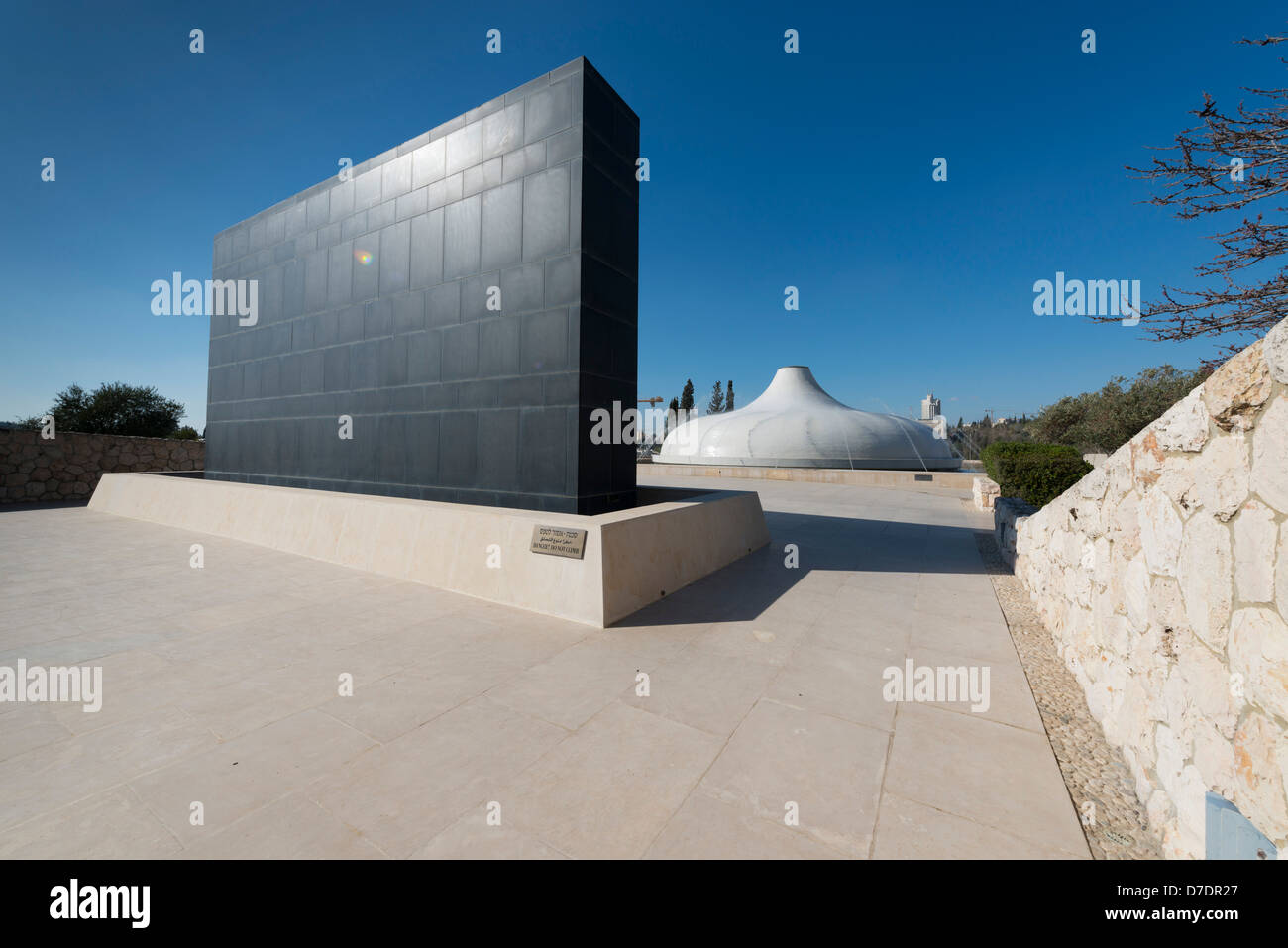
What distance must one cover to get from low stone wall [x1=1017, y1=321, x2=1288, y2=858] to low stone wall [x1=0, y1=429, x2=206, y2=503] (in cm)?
2331

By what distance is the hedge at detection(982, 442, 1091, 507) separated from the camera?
11.4 metres

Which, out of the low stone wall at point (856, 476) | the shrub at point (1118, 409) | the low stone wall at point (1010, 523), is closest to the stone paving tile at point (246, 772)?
the low stone wall at point (1010, 523)

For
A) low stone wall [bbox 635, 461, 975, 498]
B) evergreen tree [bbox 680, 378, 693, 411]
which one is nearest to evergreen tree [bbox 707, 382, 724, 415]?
evergreen tree [bbox 680, 378, 693, 411]

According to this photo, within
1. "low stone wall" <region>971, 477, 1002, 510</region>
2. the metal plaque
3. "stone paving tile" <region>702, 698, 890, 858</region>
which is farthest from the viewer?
"low stone wall" <region>971, 477, 1002, 510</region>

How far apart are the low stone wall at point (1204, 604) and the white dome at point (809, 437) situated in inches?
1539

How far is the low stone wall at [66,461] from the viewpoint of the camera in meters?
14.3

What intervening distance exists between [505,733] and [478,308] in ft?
20.5

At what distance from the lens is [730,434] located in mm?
45188

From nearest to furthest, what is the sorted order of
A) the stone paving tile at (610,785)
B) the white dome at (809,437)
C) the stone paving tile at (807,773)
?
the stone paving tile at (610,785) → the stone paving tile at (807,773) → the white dome at (809,437)

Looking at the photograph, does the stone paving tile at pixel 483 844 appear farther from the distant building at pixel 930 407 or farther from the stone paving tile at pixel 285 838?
the distant building at pixel 930 407
